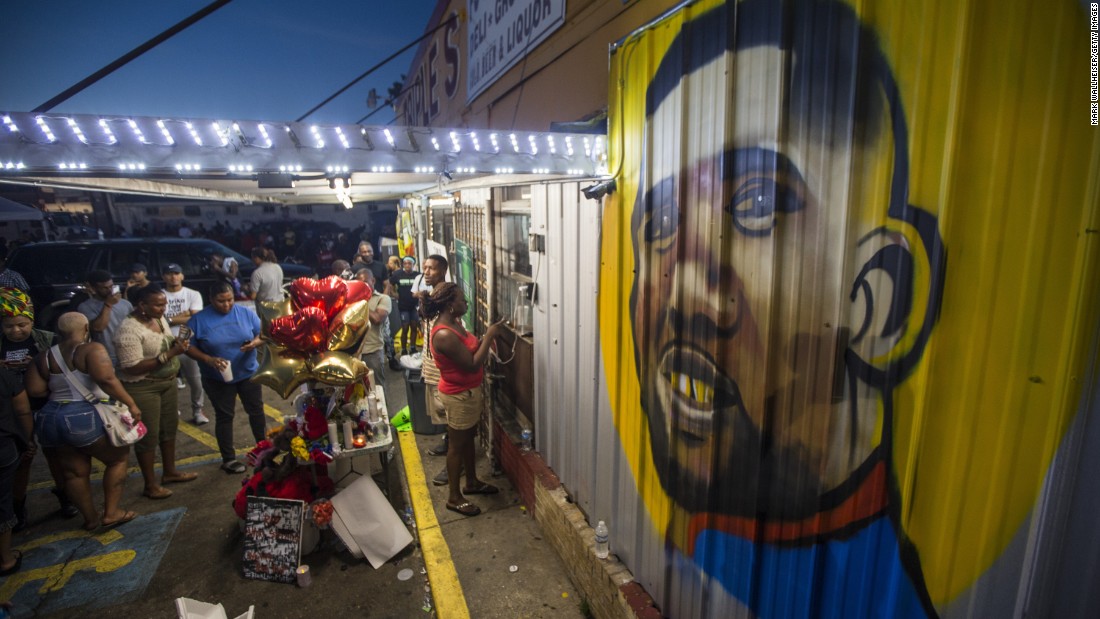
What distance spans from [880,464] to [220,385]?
18.4 feet

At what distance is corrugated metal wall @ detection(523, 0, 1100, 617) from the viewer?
3.92 ft

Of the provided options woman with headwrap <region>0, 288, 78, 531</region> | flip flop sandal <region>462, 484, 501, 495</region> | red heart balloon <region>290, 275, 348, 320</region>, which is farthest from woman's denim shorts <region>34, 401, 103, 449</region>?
flip flop sandal <region>462, 484, 501, 495</region>

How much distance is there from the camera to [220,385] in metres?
4.93

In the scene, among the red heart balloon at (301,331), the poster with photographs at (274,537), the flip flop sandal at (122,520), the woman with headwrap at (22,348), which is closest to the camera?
the red heart balloon at (301,331)

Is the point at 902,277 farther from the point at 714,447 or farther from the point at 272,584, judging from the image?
the point at 272,584

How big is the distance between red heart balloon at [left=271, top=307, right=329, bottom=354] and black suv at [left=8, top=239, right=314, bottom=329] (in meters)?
7.60

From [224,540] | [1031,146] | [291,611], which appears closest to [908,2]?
[1031,146]

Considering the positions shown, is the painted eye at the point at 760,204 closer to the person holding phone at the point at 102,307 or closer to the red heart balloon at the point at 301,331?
the red heart balloon at the point at 301,331

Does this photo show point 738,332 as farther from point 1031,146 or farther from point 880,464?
point 1031,146

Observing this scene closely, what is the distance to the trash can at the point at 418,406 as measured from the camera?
574 cm

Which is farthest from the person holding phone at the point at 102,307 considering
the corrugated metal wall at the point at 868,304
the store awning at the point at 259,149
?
the corrugated metal wall at the point at 868,304

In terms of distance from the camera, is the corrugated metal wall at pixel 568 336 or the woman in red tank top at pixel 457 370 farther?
the woman in red tank top at pixel 457 370

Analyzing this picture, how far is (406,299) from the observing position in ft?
27.1

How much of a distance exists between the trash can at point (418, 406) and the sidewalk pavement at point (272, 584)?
113cm
